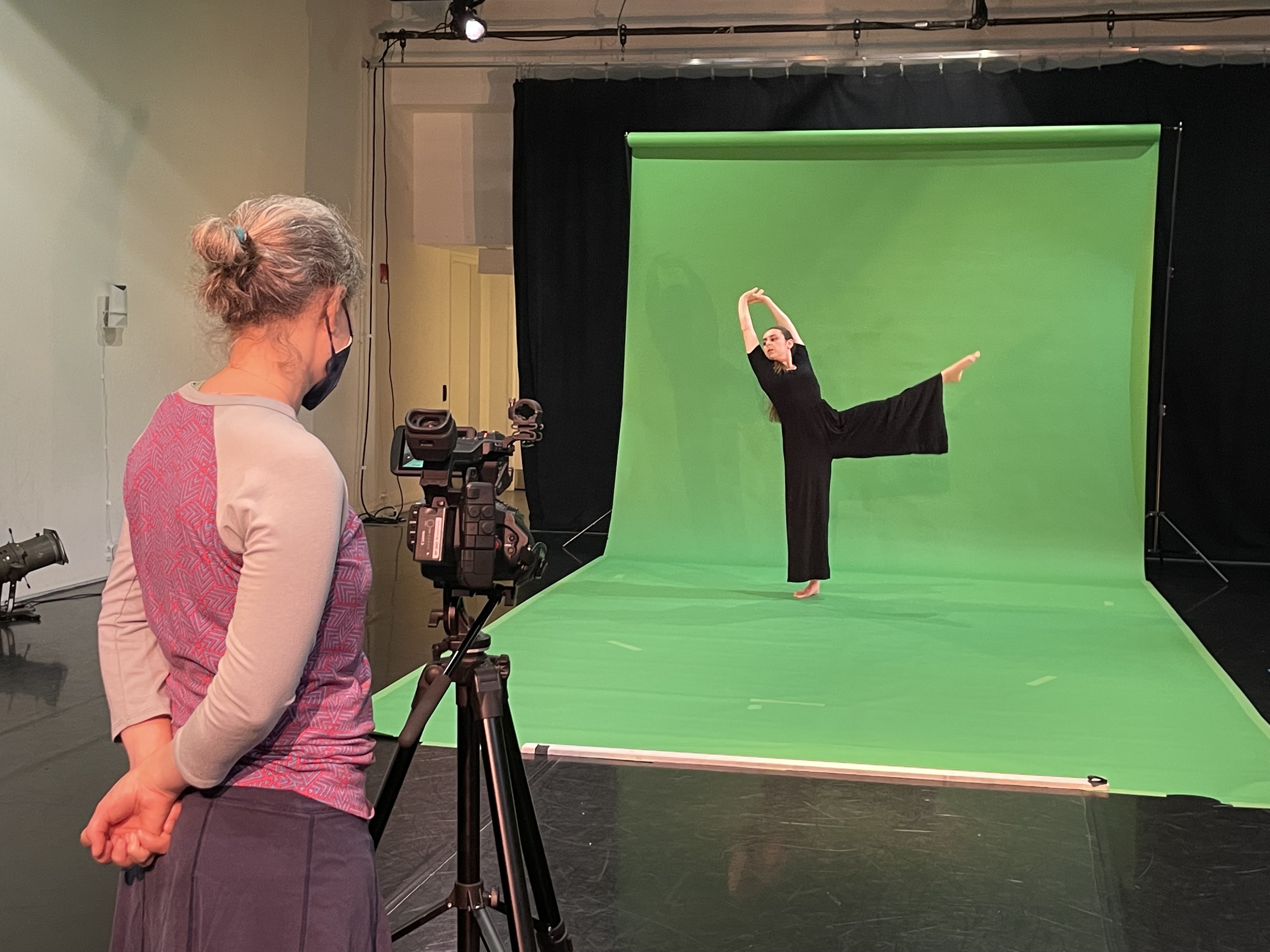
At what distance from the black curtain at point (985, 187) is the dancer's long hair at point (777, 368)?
5.04 ft

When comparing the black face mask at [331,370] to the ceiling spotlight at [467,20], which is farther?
the ceiling spotlight at [467,20]

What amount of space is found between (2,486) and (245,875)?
4.78 meters

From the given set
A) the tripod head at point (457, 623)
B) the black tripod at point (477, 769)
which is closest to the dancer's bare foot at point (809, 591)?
the black tripod at point (477, 769)

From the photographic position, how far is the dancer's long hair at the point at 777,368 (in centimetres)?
581

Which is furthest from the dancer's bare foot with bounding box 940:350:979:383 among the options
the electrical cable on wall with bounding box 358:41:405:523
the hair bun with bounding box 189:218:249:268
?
the hair bun with bounding box 189:218:249:268

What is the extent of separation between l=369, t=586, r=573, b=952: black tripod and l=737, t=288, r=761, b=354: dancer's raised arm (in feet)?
14.7

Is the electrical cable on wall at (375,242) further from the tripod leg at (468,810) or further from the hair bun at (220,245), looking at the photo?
the hair bun at (220,245)

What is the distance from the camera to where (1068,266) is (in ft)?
21.0

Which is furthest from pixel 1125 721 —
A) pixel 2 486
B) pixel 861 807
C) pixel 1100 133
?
pixel 2 486

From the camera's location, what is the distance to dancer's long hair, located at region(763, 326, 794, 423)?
5.81 m

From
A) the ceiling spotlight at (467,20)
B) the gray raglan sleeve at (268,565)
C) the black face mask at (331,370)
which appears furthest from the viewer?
the ceiling spotlight at (467,20)

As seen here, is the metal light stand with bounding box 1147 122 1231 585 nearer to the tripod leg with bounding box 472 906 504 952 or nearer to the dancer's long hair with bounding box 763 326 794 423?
the dancer's long hair with bounding box 763 326 794 423

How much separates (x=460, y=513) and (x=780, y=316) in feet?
15.6

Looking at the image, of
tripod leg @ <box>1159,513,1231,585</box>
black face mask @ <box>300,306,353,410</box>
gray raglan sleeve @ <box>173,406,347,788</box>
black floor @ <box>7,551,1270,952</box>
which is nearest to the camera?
gray raglan sleeve @ <box>173,406,347,788</box>
